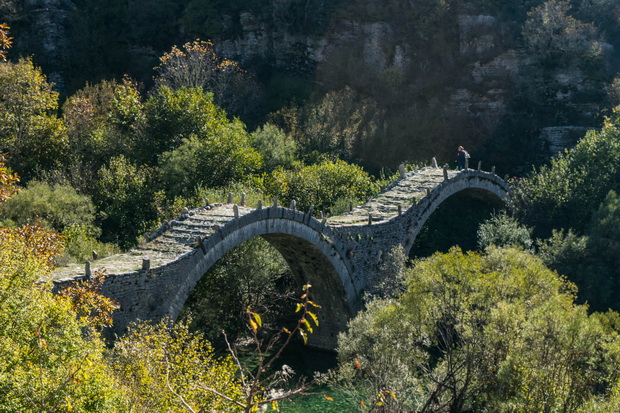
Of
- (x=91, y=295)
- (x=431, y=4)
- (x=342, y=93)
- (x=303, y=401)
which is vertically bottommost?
(x=303, y=401)

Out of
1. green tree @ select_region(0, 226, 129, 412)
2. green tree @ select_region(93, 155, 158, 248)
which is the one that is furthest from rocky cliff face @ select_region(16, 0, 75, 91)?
green tree @ select_region(0, 226, 129, 412)

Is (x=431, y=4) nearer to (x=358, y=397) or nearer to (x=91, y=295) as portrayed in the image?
(x=358, y=397)

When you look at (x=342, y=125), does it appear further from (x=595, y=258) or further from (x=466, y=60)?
(x=595, y=258)

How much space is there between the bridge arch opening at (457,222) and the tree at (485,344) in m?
16.2

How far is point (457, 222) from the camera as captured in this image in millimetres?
39625

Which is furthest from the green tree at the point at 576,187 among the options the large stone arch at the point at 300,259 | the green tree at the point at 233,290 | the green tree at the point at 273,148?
the green tree at the point at 233,290

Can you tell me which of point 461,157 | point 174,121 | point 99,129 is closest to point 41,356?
point 174,121

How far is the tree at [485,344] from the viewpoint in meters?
15.1

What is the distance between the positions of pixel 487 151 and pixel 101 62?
30.3m

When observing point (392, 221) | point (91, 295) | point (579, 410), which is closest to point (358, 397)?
point (579, 410)

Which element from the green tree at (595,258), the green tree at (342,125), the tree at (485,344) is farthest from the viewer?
the green tree at (342,125)

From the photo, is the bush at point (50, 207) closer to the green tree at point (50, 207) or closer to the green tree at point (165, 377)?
the green tree at point (50, 207)

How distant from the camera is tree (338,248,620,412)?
15125 mm

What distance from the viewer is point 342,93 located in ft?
157
